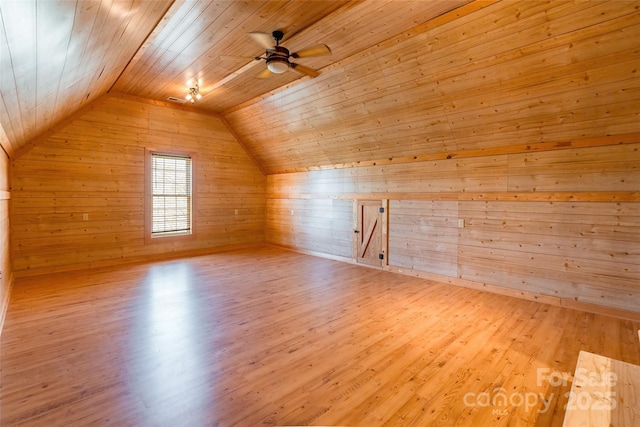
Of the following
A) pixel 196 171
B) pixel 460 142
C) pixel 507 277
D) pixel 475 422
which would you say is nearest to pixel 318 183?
pixel 196 171

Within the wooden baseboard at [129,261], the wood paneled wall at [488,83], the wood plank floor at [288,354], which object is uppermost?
the wood paneled wall at [488,83]

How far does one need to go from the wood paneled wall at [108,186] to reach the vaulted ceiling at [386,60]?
43.4 inches

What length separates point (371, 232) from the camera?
21.0 ft

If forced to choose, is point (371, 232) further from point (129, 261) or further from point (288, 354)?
point (129, 261)

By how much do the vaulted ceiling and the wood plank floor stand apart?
2.24 meters

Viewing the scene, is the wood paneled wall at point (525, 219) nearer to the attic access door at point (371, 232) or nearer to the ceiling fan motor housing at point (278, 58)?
the attic access door at point (371, 232)

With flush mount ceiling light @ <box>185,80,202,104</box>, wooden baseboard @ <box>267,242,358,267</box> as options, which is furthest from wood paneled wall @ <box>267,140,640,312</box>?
flush mount ceiling light @ <box>185,80,202,104</box>

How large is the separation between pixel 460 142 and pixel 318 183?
355cm

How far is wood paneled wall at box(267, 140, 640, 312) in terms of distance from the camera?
12.4 ft

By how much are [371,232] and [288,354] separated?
3.98 metres

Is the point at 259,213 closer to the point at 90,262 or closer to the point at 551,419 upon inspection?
the point at 90,262

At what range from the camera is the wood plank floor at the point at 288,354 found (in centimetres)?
204

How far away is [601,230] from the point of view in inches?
153

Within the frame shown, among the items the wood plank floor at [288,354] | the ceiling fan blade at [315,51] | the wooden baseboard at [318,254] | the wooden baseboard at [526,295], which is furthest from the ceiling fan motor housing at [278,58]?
the wooden baseboard at [318,254]
